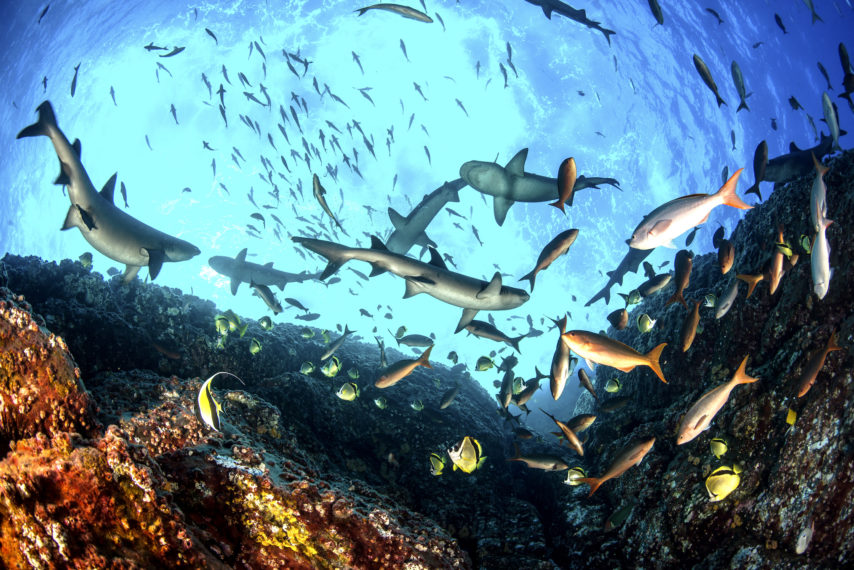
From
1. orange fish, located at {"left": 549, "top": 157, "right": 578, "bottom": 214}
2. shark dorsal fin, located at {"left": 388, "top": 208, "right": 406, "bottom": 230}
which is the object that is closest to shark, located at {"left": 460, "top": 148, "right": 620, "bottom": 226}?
orange fish, located at {"left": 549, "top": 157, "right": 578, "bottom": 214}

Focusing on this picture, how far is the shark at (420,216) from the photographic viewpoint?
799cm

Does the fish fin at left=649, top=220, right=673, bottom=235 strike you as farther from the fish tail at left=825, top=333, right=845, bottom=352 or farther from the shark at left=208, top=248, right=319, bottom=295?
the shark at left=208, top=248, right=319, bottom=295

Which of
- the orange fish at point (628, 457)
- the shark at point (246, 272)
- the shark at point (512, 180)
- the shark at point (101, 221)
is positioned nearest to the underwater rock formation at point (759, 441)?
the orange fish at point (628, 457)

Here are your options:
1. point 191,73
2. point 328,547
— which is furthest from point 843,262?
point 191,73

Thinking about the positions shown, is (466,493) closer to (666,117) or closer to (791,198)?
(791,198)

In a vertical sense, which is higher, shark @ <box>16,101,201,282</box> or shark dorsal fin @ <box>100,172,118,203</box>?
shark dorsal fin @ <box>100,172,118,203</box>

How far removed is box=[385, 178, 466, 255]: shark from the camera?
7988 mm

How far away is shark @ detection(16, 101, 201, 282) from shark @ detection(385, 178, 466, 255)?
13.5 ft

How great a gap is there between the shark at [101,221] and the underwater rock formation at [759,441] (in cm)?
802

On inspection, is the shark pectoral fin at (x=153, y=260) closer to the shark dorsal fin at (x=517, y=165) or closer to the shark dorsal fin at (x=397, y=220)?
the shark dorsal fin at (x=397, y=220)

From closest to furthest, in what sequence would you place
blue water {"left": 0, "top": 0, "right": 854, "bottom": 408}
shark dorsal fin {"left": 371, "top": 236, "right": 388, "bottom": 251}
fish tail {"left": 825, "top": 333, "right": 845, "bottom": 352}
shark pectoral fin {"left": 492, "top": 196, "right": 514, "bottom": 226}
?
fish tail {"left": 825, "top": 333, "right": 845, "bottom": 352} < shark dorsal fin {"left": 371, "top": 236, "right": 388, "bottom": 251} < shark pectoral fin {"left": 492, "top": 196, "right": 514, "bottom": 226} < blue water {"left": 0, "top": 0, "right": 854, "bottom": 408}

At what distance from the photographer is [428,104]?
39781 mm

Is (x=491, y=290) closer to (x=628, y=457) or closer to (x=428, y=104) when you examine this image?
(x=628, y=457)

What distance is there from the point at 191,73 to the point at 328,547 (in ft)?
141
